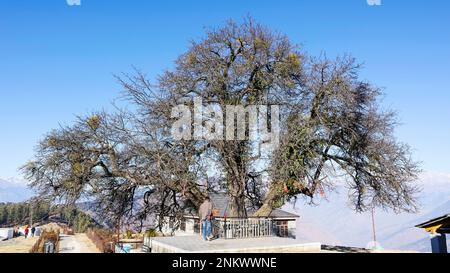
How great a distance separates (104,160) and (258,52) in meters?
9.52

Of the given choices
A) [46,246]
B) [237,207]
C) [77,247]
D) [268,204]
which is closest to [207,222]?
[237,207]

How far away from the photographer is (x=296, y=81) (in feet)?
56.0

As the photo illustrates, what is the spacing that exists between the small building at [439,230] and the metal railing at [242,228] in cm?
697

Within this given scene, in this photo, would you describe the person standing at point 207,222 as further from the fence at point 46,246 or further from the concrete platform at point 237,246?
the fence at point 46,246

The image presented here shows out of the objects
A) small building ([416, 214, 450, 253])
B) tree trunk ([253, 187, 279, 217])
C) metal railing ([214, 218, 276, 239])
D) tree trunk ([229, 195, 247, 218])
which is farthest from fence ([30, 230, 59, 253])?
small building ([416, 214, 450, 253])

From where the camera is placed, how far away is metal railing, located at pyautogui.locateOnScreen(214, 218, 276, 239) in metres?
14.6

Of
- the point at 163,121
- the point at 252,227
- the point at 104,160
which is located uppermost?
the point at 163,121

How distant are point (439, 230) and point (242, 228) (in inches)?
299
